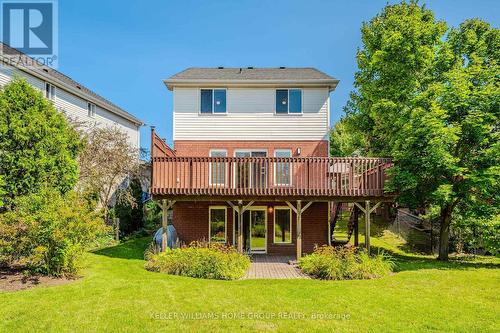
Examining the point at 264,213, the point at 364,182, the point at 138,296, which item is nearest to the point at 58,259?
the point at 138,296

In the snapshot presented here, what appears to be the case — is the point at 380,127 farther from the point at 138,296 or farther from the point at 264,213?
the point at 138,296

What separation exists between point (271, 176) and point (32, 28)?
15308mm

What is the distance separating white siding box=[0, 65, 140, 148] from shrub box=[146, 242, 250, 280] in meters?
8.96

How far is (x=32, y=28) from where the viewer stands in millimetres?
17047

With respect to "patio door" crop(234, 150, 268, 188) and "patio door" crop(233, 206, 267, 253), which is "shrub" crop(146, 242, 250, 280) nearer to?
"patio door" crop(234, 150, 268, 188)

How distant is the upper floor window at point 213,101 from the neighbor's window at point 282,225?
583 centimetres

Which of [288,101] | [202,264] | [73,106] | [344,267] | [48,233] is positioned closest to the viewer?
[48,233]

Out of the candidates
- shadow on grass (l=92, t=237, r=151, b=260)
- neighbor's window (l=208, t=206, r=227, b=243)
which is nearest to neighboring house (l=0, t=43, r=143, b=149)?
shadow on grass (l=92, t=237, r=151, b=260)

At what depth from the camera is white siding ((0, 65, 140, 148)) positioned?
56.1ft

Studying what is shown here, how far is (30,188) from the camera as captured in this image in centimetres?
1177

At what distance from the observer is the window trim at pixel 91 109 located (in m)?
23.0

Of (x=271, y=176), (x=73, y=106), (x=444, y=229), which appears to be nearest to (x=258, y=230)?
(x=271, y=176)

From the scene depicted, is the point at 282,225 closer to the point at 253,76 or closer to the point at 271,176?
the point at 271,176

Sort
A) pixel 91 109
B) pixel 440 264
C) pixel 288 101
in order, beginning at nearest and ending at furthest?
pixel 440 264, pixel 288 101, pixel 91 109
